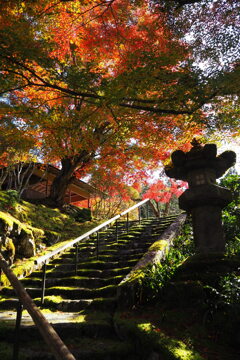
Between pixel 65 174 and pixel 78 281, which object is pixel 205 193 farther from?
pixel 65 174

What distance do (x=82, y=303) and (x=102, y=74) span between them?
5.05 metres

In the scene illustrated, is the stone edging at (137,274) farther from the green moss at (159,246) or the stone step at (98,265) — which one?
the stone step at (98,265)

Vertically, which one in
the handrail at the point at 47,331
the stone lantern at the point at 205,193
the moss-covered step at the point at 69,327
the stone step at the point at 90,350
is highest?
the stone lantern at the point at 205,193

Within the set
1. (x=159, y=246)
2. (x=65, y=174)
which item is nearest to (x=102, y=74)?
(x=159, y=246)

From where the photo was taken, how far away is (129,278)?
471cm

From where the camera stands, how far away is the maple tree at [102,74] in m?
5.37

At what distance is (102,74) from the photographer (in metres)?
5.87

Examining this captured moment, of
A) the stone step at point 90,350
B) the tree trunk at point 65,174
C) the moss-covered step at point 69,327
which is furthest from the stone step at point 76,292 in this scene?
the tree trunk at point 65,174

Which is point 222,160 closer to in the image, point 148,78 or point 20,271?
point 148,78

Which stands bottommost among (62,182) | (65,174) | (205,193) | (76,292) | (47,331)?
(76,292)

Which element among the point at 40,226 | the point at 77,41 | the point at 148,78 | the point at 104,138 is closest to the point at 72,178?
the point at 104,138

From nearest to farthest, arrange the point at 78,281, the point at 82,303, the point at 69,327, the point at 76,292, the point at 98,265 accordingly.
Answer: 1. the point at 69,327
2. the point at 82,303
3. the point at 76,292
4. the point at 78,281
5. the point at 98,265

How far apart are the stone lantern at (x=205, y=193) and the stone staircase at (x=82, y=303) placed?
6.49 feet

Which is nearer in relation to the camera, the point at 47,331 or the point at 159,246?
the point at 47,331
